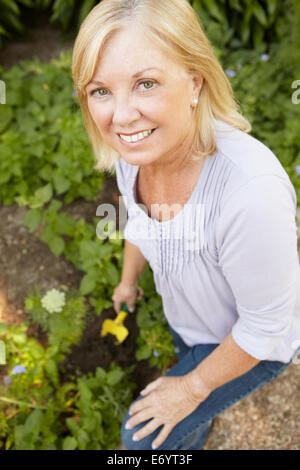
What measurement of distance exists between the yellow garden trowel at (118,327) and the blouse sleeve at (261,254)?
1.04m

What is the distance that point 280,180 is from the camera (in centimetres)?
108

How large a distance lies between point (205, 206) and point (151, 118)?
304 mm

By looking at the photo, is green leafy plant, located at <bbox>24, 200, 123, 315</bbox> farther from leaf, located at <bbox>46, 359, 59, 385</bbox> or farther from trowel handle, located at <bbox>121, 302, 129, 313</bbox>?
leaf, located at <bbox>46, 359, 59, 385</bbox>

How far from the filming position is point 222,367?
4.52ft

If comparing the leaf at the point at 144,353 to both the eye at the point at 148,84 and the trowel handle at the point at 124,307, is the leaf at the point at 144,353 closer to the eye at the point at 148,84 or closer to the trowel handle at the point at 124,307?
the trowel handle at the point at 124,307

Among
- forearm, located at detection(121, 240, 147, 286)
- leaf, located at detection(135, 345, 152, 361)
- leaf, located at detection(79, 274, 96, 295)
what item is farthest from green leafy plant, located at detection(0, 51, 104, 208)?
leaf, located at detection(135, 345, 152, 361)

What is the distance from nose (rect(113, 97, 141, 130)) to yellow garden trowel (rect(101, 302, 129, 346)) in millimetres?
1311

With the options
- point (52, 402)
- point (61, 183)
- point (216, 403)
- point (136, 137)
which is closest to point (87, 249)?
point (61, 183)

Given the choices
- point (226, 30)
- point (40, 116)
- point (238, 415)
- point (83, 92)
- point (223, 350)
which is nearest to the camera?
point (83, 92)

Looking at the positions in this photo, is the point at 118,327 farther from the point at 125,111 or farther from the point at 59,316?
the point at 125,111

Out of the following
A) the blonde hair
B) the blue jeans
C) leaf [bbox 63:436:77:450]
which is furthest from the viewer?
leaf [bbox 63:436:77:450]

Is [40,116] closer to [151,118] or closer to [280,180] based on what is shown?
[151,118]

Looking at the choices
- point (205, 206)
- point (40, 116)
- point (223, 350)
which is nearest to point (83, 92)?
point (205, 206)

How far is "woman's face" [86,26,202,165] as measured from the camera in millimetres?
987
